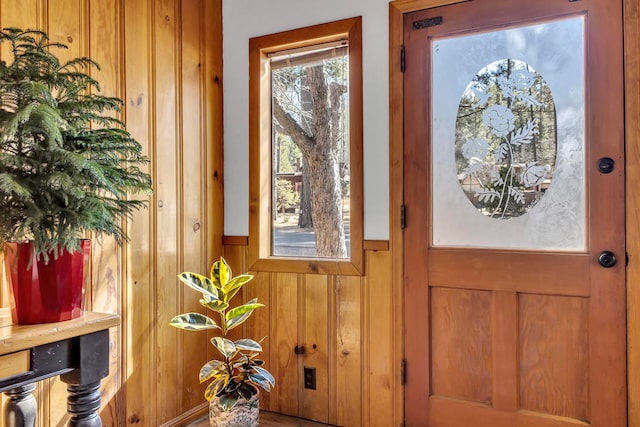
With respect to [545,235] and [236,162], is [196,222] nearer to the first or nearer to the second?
[236,162]

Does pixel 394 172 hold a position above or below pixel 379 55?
below

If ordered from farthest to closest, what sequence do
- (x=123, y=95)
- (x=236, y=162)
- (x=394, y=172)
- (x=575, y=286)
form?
1. (x=236, y=162)
2. (x=394, y=172)
3. (x=123, y=95)
4. (x=575, y=286)

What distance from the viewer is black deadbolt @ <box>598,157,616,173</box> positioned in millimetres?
1841

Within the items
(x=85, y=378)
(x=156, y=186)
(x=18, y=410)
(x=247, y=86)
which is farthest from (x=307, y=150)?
(x=18, y=410)

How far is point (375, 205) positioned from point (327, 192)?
0.31 m

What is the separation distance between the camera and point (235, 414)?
6.57ft

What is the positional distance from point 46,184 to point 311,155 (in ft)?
4.91

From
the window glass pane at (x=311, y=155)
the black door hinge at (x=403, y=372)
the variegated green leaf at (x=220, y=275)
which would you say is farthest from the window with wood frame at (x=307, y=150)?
the black door hinge at (x=403, y=372)

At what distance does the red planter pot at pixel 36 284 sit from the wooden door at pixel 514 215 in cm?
147

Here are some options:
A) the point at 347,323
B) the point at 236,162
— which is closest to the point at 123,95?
the point at 236,162

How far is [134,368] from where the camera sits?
207 centimetres

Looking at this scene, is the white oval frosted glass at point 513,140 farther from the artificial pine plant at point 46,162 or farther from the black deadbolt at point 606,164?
the artificial pine plant at point 46,162

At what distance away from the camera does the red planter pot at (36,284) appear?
120 cm

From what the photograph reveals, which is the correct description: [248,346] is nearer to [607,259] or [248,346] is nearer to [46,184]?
[46,184]
